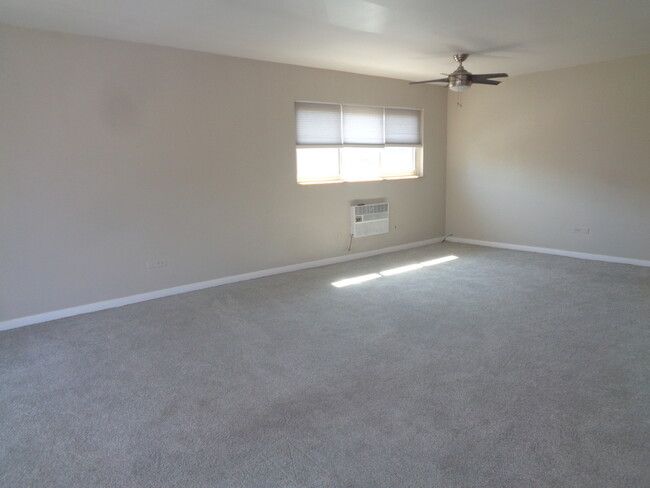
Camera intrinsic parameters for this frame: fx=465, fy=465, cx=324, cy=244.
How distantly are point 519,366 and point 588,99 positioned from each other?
14.6ft

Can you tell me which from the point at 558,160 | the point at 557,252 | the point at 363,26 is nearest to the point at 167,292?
the point at 363,26

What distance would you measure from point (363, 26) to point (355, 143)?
2.48 m

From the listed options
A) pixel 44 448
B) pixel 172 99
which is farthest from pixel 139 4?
pixel 44 448

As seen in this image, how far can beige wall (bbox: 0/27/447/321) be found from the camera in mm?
4047

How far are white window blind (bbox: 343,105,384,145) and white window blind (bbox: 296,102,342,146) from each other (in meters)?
0.14

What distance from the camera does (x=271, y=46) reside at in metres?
4.67

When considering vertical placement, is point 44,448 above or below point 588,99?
below

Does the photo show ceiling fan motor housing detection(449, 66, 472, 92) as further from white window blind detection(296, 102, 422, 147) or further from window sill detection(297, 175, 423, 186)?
window sill detection(297, 175, 423, 186)

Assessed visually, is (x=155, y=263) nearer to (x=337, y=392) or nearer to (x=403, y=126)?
(x=337, y=392)

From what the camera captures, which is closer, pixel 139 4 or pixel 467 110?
pixel 139 4

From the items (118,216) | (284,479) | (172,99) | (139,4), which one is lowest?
(284,479)

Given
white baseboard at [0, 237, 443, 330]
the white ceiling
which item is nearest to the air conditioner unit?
white baseboard at [0, 237, 443, 330]

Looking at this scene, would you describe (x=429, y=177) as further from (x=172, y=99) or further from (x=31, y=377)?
(x=31, y=377)

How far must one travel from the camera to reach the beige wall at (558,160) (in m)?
5.79
